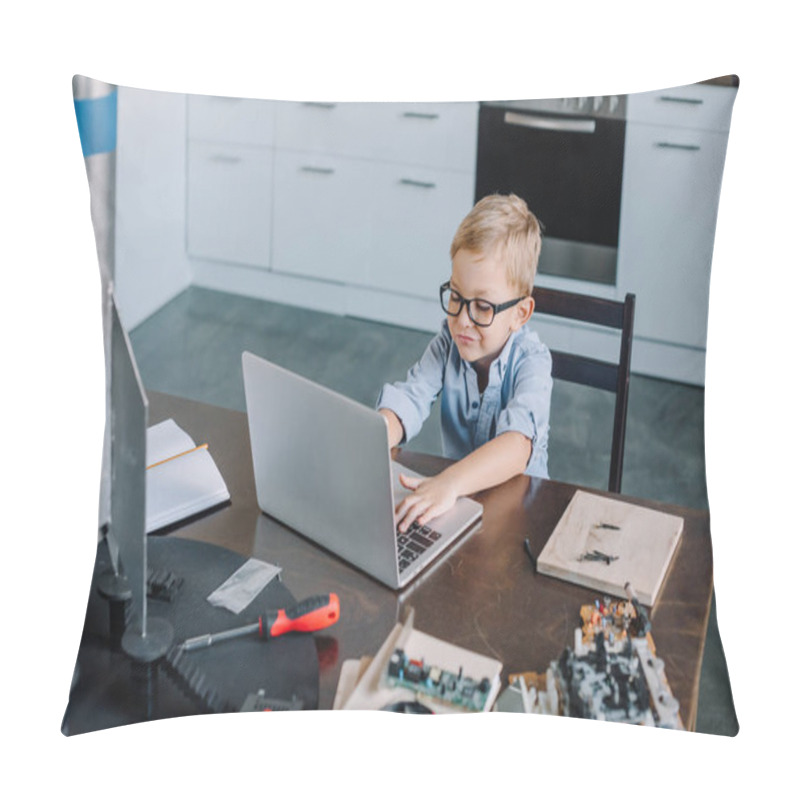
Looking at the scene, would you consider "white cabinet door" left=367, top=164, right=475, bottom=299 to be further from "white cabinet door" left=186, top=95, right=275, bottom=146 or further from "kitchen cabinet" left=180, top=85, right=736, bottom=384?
"white cabinet door" left=186, top=95, right=275, bottom=146

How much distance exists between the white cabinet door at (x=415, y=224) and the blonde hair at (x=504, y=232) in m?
0.02

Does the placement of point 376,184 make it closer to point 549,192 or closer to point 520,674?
point 549,192

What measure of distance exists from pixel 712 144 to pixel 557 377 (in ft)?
1.37

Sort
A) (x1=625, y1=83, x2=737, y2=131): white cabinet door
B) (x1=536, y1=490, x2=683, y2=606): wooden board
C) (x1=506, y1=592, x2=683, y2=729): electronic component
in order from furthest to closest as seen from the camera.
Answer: (x1=625, y1=83, x2=737, y2=131): white cabinet door
(x1=536, y1=490, x2=683, y2=606): wooden board
(x1=506, y1=592, x2=683, y2=729): electronic component

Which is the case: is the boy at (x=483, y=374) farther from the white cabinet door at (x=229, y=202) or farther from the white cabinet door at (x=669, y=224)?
the white cabinet door at (x=229, y=202)

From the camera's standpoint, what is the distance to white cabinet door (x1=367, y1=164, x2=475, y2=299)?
6.22 ft

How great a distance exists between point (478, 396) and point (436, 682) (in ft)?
1.52

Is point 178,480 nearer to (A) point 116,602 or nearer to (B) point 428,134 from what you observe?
(A) point 116,602

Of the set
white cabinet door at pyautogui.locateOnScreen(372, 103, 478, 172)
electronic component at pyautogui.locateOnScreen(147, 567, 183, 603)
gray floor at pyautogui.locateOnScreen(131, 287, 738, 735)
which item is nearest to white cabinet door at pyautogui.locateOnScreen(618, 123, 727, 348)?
gray floor at pyautogui.locateOnScreen(131, 287, 738, 735)

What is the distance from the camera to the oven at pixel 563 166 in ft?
6.19

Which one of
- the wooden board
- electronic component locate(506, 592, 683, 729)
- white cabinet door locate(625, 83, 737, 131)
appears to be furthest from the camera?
white cabinet door locate(625, 83, 737, 131)

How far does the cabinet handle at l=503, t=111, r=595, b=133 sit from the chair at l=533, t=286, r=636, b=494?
24 cm

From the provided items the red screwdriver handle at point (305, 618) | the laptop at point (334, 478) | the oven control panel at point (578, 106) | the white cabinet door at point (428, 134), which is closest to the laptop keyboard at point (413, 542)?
the laptop at point (334, 478)

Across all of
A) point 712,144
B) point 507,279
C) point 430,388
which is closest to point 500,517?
point 430,388
